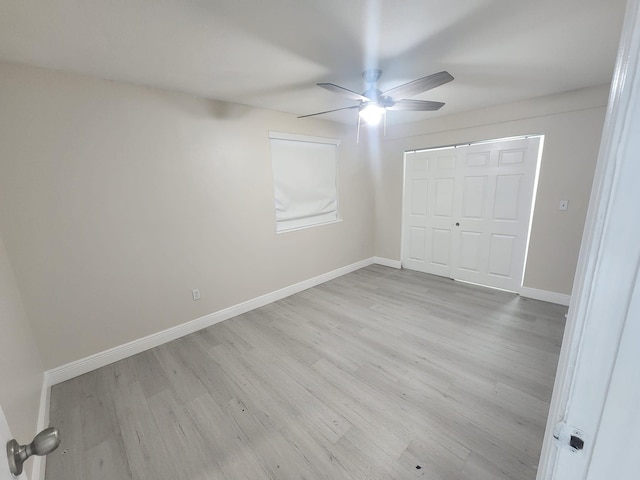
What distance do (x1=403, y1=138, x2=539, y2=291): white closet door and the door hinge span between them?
11.7ft

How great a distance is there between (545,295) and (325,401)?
10.4 feet

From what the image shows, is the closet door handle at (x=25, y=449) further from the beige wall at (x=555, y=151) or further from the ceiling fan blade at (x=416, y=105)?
the beige wall at (x=555, y=151)

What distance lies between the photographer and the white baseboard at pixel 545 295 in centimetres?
313

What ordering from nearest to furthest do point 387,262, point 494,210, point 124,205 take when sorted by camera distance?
point 124,205, point 494,210, point 387,262

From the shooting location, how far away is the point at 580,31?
1.66 metres

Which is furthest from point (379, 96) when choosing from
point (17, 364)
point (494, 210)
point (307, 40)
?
point (17, 364)

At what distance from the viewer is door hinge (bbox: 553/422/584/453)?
1.62 ft

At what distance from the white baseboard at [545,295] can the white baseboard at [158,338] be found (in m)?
2.86

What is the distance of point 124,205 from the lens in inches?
90.7

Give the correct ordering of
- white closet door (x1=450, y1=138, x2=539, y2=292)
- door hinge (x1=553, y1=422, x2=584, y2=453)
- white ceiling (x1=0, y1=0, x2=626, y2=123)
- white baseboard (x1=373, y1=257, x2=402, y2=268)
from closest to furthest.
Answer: door hinge (x1=553, y1=422, x2=584, y2=453) < white ceiling (x1=0, y1=0, x2=626, y2=123) < white closet door (x1=450, y1=138, x2=539, y2=292) < white baseboard (x1=373, y1=257, x2=402, y2=268)

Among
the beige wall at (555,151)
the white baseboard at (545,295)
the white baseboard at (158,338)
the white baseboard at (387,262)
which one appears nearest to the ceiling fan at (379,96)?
the beige wall at (555,151)

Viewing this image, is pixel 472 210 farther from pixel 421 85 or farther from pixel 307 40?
pixel 307 40

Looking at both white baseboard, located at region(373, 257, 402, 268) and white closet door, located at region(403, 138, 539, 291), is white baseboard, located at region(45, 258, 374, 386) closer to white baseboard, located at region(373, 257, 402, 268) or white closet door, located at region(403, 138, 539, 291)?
white baseboard, located at region(373, 257, 402, 268)

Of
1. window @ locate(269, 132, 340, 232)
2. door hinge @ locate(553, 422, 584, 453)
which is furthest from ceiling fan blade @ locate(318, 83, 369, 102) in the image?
door hinge @ locate(553, 422, 584, 453)
